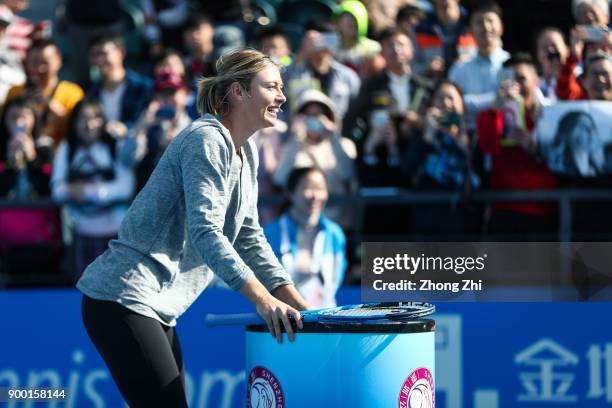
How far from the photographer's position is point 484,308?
23.6 feet

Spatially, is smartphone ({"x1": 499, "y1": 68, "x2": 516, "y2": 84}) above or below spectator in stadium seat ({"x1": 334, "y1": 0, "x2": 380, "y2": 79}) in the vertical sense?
below

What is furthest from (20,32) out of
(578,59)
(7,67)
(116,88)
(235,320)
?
(235,320)

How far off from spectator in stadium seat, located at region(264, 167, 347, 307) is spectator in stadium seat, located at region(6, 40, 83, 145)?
227 centimetres

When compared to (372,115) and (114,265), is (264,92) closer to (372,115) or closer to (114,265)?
(114,265)

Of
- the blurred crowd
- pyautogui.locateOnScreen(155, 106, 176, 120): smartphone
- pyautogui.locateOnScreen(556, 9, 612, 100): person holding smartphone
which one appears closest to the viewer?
the blurred crowd

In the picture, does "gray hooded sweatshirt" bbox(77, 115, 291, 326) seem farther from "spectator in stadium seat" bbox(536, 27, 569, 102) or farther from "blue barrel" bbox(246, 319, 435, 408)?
"spectator in stadium seat" bbox(536, 27, 569, 102)

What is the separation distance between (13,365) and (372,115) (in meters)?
2.83

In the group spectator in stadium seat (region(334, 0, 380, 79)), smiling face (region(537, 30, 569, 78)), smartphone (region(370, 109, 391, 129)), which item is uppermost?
spectator in stadium seat (region(334, 0, 380, 79))

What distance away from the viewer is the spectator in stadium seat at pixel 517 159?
24.7 feet

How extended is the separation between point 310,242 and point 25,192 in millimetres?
2405

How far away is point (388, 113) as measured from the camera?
812 cm

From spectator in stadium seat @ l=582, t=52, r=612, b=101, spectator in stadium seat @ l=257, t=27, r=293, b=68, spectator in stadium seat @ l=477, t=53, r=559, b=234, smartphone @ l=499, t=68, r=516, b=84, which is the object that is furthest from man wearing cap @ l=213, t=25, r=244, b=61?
spectator in stadium seat @ l=582, t=52, r=612, b=101

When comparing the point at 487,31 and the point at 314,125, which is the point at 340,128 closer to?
the point at 314,125

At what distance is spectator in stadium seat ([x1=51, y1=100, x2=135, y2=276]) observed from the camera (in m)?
8.27
